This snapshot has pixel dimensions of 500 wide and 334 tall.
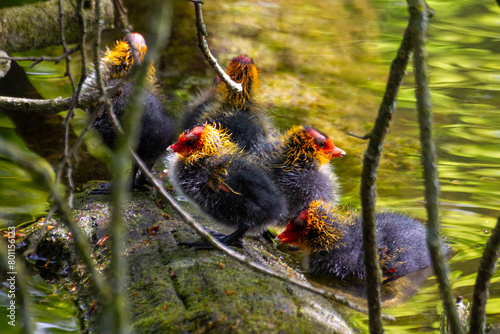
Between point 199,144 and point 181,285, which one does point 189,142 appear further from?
point 181,285

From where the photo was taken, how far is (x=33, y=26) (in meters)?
4.15

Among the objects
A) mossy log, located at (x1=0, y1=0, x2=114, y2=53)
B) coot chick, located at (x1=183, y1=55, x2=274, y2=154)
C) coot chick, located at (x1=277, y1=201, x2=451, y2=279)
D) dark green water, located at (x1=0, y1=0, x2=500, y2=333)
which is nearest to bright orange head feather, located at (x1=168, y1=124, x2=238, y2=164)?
coot chick, located at (x1=183, y1=55, x2=274, y2=154)

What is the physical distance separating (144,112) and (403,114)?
2891 mm

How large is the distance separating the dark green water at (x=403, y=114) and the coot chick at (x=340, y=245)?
8.3 inches

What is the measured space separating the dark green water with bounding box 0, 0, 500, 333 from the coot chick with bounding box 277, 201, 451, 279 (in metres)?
0.21

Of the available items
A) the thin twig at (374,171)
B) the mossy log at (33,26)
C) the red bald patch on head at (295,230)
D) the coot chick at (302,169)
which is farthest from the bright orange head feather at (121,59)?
the thin twig at (374,171)

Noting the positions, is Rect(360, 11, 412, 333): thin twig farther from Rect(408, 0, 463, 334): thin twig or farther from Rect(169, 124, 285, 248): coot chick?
Rect(169, 124, 285, 248): coot chick

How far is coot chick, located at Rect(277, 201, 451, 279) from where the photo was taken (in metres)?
2.74

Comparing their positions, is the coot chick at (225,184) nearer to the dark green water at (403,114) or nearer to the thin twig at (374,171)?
the dark green water at (403,114)

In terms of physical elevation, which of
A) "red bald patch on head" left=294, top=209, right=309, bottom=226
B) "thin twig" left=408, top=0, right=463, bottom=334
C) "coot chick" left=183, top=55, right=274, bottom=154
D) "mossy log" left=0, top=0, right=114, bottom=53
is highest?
"thin twig" left=408, top=0, right=463, bottom=334

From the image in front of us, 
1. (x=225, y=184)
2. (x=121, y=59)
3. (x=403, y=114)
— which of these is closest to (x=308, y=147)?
(x=225, y=184)

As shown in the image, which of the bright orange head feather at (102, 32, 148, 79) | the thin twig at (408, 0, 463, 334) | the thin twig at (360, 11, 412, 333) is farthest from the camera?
the bright orange head feather at (102, 32, 148, 79)

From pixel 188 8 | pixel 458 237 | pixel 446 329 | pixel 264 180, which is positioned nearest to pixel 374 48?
pixel 188 8

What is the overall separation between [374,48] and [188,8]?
2.47 meters
